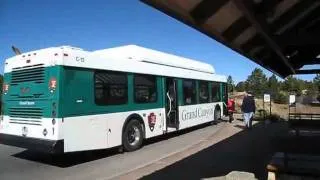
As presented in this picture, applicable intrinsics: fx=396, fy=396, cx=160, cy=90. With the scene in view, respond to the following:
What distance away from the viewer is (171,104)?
1428 centimetres

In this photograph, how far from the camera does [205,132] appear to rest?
16609 mm

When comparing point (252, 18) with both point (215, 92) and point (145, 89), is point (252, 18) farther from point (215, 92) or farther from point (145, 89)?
point (215, 92)

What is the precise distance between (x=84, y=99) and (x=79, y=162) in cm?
165

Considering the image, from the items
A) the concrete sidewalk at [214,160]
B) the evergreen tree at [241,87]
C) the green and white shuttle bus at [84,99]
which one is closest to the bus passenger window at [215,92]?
the concrete sidewalk at [214,160]

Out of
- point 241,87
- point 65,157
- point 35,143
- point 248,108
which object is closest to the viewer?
point 35,143

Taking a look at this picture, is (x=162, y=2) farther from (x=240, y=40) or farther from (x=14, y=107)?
(x=14, y=107)

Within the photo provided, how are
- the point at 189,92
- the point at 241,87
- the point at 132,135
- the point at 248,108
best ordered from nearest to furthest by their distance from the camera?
the point at 132,135 < the point at 189,92 < the point at 248,108 < the point at 241,87

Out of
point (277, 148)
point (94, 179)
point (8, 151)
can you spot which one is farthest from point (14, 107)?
point (277, 148)

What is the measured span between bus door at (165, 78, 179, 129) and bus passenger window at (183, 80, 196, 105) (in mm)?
1011

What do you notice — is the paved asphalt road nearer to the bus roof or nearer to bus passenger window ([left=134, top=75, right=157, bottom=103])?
bus passenger window ([left=134, top=75, right=157, bottom=103])

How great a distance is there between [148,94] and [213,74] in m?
7.60

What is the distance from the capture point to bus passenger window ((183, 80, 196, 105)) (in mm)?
15570

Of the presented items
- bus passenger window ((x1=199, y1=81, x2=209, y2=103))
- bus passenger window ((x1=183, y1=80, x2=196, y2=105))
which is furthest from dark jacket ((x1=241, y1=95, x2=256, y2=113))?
bus passenger window ((x1=183, y1=80, x2=196, y2=105))

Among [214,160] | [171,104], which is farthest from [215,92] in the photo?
[214,160]
